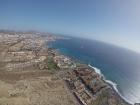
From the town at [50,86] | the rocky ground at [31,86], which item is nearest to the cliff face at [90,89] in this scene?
the town at [50,86]

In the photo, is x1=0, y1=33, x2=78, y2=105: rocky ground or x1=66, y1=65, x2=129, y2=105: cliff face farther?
x1=66, y1=65, x2=129, y2=105: cliff face

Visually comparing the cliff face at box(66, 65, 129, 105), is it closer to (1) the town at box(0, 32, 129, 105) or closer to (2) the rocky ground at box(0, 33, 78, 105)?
(1) the town at box(0, 32, 129, 105)

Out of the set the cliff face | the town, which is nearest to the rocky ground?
the town

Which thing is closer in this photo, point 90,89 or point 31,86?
point 31,86

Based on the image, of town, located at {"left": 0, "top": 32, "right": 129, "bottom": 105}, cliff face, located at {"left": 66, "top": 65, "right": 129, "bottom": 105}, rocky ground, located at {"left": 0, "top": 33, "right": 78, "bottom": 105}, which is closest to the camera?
rocky ground, located at {"left": 0, "top": 33, "right": 78, "bottom": 105}

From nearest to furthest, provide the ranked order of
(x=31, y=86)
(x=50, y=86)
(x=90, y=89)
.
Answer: (x=31, y=86) → (x=50, y=86) → (x=90, y=89)

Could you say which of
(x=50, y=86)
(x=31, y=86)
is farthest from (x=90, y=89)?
(x=31, y=86)

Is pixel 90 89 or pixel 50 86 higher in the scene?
pixel 50 86

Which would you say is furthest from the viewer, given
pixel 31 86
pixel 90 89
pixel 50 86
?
pixel 90 89

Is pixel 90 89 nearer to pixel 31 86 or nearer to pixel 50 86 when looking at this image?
pixel 50 86

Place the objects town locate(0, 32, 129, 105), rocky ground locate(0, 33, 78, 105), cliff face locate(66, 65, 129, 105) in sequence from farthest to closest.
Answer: cliff face locate(66, 65, 129, 105) < town locate(0, 32, 129, 105) < rocky ground locate(0, 33, 78, 105)

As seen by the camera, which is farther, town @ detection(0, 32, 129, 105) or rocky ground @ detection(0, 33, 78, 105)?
town @ detection(0, 32, 129, 105)

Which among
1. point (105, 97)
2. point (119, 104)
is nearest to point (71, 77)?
point (105, 97)
